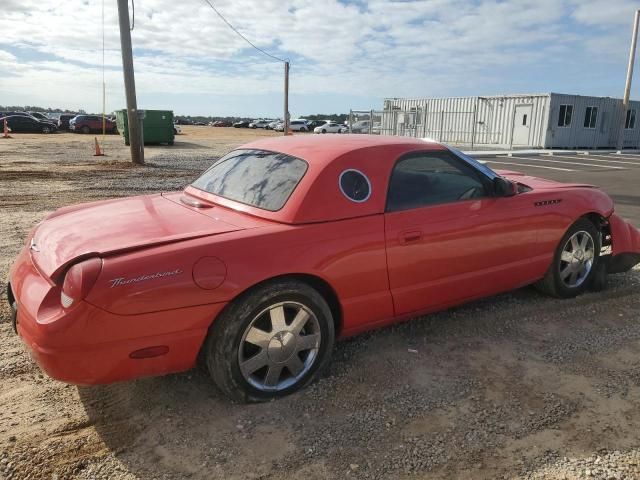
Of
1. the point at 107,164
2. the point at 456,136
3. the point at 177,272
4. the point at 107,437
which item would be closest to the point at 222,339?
the point at 177,272

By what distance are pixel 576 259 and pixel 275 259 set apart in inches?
118

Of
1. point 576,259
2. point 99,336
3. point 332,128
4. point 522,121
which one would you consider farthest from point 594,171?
point 332,128

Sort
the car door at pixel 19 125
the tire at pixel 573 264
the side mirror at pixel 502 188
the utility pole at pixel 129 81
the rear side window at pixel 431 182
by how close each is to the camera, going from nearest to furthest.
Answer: the rear side window at pixel 431 182 → the side mirror at pixel 502 188 → the tire at pixel 573 264 → the utility pole at pixel 129 81 → the car door at pixel 19 125

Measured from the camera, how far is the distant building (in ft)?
85.9

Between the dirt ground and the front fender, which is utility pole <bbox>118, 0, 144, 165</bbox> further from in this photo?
the front fender

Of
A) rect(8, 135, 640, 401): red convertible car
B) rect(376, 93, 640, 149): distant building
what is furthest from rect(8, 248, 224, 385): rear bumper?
rect(376, 93, 640, 149): distant building

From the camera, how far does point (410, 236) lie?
11.1 feet

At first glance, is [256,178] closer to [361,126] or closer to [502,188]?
[502,188]

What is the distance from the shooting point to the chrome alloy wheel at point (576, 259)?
4492mm

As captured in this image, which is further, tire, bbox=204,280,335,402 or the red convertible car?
tire, bbox=204,280,335,402

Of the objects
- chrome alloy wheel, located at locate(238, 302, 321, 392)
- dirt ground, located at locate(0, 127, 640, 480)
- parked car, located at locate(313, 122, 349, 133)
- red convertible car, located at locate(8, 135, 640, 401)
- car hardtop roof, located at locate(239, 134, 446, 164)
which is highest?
parked car, located at locate(313, 122, 349, 133)

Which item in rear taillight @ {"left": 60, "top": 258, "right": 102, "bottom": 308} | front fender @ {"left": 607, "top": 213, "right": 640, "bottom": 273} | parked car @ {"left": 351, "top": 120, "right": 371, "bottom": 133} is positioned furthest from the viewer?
parked car @ {"left": 351, "top": 120, "right": 371, "bottom": 133}

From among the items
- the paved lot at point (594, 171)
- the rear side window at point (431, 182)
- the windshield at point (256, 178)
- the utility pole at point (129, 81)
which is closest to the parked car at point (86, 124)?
the utility pole at point (129, 81)

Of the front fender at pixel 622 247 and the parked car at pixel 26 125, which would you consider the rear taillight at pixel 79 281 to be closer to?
the front fender at pixel 622 247
